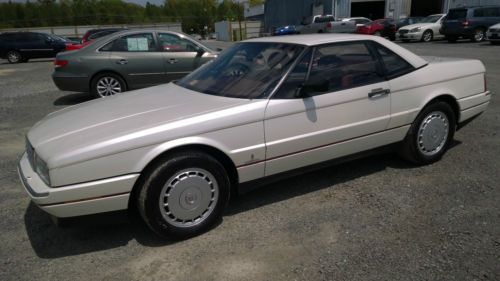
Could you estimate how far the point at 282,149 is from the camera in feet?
10.7

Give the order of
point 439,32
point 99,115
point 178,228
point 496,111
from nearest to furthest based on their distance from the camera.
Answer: point 178,228, point 99,115, point 496,111, point 439,32

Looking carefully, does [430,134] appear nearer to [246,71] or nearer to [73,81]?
[246,71]

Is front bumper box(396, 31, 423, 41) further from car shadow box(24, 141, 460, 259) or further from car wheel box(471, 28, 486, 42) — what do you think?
car shadow box(24, 141, 460, 259)

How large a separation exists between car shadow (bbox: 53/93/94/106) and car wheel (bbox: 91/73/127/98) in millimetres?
846

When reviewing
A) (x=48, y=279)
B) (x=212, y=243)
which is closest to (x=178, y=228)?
(x=212, y=243)

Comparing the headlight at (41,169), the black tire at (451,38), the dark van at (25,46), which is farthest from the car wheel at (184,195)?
the black tire at (451,38)

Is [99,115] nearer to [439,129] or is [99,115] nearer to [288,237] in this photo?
[288,237]

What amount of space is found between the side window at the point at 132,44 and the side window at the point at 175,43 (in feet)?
0.72

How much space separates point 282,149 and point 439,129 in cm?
199

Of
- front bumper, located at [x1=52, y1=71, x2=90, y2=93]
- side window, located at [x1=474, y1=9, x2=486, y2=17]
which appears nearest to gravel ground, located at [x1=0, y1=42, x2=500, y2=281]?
front bumper, located at [x1=52, y1=71, x2=90, y2=93]

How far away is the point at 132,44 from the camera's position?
7.89 meters

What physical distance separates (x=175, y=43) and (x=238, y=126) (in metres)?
5.58

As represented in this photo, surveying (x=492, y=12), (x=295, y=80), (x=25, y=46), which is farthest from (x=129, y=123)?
(x=492, y=12)

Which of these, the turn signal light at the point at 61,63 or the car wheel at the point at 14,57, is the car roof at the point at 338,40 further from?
the car wheel at the point at 14,57
